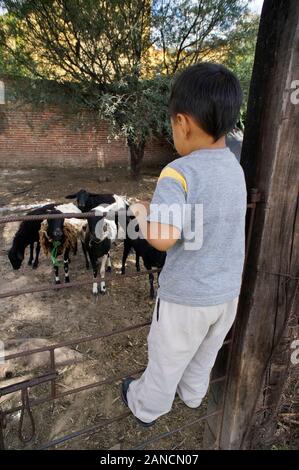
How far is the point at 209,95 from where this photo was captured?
112cm

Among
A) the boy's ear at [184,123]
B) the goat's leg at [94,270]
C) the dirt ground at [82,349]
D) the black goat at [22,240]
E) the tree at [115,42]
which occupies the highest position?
the tree at [115,42]

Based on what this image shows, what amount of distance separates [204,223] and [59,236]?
3.54 meters

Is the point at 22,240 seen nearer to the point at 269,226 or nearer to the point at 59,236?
the point at 59,236

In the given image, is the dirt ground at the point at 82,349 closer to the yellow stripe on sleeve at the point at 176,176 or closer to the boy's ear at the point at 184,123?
the yellow stripe on sleeve at the point at 176,176

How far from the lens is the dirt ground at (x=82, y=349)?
2.53m

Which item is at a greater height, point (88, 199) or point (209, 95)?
point (209, 95)

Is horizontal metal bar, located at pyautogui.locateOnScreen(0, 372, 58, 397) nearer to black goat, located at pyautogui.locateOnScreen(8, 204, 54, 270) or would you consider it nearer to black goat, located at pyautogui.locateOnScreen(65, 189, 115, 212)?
black goat, located at pyautogui.locateOnScreen(8, 204, 54, 270)

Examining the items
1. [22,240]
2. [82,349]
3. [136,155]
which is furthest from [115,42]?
[82,349]

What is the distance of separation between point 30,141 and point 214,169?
12891 mm

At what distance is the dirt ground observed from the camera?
253 cm

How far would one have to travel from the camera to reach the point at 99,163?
13.7 metres

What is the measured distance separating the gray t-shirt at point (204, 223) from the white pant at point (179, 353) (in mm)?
78

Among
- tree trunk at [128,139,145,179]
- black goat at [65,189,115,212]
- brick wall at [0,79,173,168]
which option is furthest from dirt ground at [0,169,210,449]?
brick wall at [0,79,173,168]

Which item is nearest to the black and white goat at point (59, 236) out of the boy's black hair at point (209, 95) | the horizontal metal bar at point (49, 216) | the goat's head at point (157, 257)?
the goat's head at point (157, 257)
